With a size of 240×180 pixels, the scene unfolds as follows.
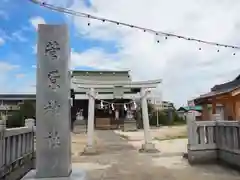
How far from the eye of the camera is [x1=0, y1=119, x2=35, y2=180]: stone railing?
223 inches

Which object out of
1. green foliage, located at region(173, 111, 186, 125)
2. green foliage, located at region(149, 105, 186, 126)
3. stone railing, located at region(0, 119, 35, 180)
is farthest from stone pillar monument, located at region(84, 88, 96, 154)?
green foliage, located at region(173, 111, 186, 125)

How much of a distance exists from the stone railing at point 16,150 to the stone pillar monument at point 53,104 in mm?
860

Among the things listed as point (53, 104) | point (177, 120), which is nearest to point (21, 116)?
point (177, 120)

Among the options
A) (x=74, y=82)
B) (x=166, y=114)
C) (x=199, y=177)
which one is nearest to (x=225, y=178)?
(x=199, y=177)

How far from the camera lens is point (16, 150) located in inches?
268

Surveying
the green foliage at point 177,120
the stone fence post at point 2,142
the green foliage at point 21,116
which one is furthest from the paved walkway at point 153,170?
Result: the green foliage at point 177,120

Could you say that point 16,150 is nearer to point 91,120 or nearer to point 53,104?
point 53,104

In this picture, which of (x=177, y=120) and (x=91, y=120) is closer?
(x=91, y=120)

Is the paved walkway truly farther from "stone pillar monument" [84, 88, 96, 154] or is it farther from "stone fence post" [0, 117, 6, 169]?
"stone pillar monument" [84, 88, 96, 154]

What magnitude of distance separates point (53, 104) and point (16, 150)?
7.18ft

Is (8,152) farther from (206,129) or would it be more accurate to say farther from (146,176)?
(206,129)

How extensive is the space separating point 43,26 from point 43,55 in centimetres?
55

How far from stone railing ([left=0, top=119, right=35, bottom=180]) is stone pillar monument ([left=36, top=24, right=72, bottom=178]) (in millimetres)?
860

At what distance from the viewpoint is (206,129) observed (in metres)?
9.20
